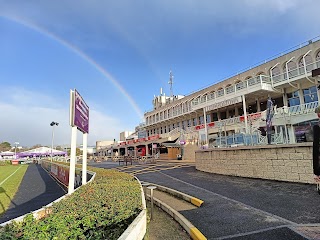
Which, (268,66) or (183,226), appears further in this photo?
(268,66)

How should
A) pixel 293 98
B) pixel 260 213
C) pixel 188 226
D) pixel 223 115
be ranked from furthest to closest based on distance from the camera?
pixel 223 115
pixel 293 98
pixel 260 213
pixel 188 226

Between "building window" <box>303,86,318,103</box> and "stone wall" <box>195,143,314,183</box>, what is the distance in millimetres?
14075

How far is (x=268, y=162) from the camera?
453 inches

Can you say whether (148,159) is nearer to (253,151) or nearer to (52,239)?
(253,151)

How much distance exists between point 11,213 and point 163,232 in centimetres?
739

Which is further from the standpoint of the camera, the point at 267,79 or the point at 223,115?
the point at 223,115

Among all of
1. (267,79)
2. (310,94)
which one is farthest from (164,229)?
(267,79)

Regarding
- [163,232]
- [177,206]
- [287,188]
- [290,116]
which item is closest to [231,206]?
[177,206]

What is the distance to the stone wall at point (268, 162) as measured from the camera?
988 cm

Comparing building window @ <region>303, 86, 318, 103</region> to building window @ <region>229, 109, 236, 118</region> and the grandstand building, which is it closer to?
the grandstand building

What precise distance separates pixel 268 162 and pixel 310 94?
1577cm

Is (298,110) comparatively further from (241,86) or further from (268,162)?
(268,162)

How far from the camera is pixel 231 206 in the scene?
23.6ft

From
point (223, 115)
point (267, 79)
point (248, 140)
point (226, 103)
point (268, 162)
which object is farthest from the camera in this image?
point (223, 115)
